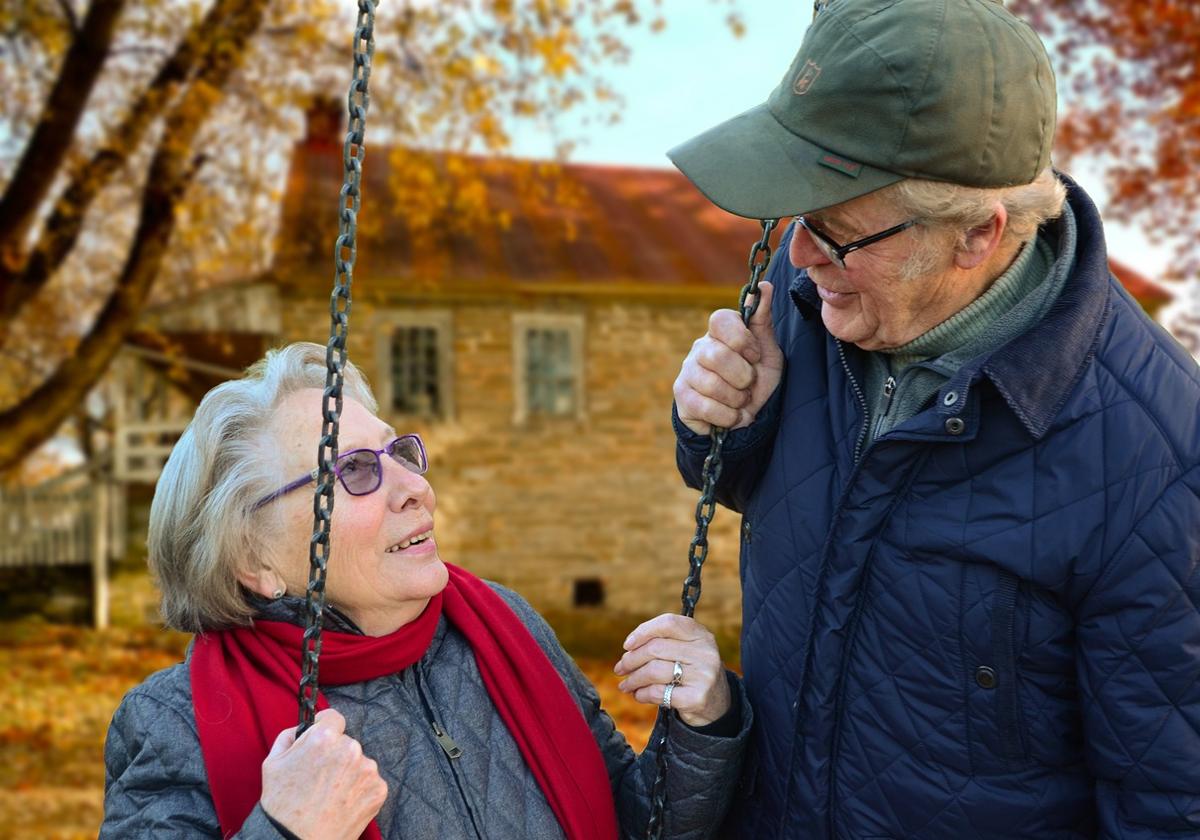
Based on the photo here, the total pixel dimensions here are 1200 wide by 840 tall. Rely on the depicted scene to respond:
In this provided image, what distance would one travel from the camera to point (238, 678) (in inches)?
77.8

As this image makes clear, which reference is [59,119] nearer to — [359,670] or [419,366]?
[419,366]

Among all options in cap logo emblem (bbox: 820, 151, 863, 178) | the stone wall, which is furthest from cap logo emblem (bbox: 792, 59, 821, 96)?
the stone wall

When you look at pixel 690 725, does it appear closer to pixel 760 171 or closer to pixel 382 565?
pixel 382 565

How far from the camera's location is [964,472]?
1740 mm

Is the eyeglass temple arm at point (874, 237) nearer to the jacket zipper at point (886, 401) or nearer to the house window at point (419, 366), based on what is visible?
the jacket zipper at point (886, 401)

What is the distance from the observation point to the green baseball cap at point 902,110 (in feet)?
5.45

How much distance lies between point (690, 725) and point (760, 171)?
100 cm

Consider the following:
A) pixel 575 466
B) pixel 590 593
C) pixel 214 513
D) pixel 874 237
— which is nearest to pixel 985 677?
pixel 874 237

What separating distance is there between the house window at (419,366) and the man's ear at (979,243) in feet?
40.1

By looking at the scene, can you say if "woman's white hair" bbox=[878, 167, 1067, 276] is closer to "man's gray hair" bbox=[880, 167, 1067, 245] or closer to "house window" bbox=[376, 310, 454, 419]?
"man's gray hair" bbox=[880, 167, 1067, 245]

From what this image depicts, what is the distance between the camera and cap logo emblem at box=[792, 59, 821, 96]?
1.76 meters

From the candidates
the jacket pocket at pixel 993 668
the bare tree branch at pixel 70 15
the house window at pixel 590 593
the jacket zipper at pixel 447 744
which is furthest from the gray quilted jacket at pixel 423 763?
the house window at pixel 590 593

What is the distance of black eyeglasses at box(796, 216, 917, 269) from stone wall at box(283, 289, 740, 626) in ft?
39.2

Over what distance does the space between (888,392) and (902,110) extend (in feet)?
1.57
